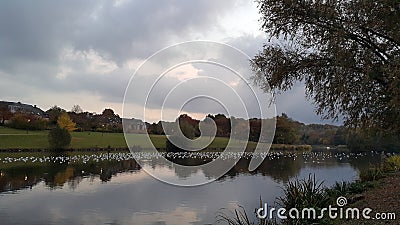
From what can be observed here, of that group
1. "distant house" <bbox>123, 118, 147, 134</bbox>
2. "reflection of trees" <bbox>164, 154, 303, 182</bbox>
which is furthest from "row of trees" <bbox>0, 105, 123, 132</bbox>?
"distant house" <bbox>123, 118, 147, 134</bbox>

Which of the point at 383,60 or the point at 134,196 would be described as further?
the point at 134,196

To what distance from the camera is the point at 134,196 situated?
18.3m

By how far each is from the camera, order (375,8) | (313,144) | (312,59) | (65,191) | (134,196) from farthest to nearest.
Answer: (313,144)
(65,191)
(134,196)
(312,59)
(375,8)

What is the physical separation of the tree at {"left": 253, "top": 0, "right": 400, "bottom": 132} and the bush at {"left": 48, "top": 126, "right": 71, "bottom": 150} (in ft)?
166

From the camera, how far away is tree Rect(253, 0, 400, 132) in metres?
7.86

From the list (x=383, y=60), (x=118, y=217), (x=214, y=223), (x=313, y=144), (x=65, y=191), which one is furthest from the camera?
(x=313, y=144)

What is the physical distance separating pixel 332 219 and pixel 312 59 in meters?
3.72

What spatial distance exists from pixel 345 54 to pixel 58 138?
53.2m

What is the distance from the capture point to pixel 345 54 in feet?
26.6

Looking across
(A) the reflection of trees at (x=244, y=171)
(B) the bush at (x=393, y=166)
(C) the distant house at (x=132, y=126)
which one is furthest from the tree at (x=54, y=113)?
(C) the distant house at (x=132, y=126)

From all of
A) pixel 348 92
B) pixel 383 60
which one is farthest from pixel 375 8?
pixel 348 92

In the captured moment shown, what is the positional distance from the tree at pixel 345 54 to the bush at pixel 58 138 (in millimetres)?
Result: 50579

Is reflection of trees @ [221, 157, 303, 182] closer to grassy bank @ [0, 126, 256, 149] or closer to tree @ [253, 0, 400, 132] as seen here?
tree @ [253, 0, 400, 132]

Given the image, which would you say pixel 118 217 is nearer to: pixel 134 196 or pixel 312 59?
pixel 134 196
